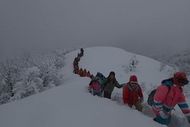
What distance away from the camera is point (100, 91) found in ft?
43.4

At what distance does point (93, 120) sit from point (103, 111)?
880 millimetres

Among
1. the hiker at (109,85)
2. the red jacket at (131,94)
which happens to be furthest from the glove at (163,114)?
the hiker at (109,85)

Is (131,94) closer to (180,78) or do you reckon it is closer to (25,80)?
(180,78)

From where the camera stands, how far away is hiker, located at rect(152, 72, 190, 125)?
28.1ft

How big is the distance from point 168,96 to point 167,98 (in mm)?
90

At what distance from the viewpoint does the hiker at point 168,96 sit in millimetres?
8562

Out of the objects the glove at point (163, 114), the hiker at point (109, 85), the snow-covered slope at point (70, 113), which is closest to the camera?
the snow-covered slope at point (70, 113)

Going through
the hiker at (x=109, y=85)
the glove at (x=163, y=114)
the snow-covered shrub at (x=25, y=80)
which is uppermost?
the glove at (x=163, y=114)

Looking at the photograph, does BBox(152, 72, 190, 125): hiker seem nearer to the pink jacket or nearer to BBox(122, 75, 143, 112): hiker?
the pink jacket

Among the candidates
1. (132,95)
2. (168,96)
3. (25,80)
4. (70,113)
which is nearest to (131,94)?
(132,95)

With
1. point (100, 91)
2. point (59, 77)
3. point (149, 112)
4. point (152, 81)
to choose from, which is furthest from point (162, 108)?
point (152, 81)

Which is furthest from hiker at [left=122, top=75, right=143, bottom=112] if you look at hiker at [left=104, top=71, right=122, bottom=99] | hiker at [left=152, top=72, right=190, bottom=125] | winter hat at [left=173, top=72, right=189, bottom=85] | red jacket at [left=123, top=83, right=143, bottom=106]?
winter hat at [left=173, top=72, right=189, bottom=85]

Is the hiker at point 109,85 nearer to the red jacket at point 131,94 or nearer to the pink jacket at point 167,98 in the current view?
the red jacket at point 131,94

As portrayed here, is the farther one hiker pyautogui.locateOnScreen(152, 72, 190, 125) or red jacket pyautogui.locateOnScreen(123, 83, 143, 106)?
red jacket pyautogui.locateOnScreen(123, 83, 143, 106)
